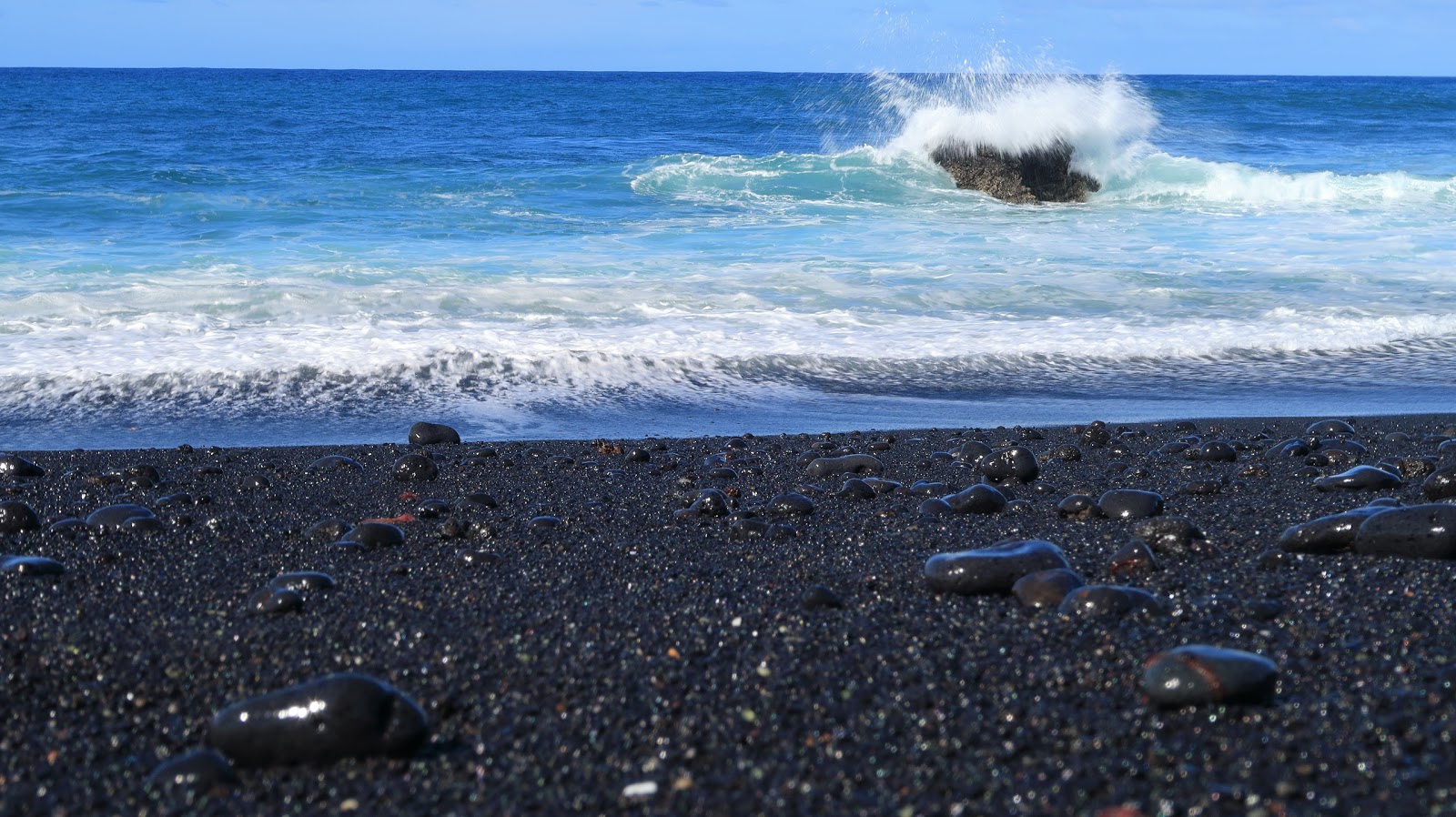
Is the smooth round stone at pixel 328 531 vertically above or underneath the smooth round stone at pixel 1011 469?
underneath

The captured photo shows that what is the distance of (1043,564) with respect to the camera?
270 cm

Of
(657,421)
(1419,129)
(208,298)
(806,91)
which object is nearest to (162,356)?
(208,298)

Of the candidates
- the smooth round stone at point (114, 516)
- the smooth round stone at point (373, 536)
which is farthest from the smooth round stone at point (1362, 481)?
the smooth round stone at point (114, 516)

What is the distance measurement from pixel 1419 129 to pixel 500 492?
32.6 metres

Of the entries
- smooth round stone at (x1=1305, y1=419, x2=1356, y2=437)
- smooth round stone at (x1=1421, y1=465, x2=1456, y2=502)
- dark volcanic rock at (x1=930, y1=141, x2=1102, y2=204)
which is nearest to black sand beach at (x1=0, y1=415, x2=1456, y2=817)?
smooth round stone at (x1=1421, y1=465, x2=1456, y2=502)

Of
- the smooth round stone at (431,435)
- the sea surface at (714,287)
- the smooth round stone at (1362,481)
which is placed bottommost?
the smooth round stone at (1362,481)

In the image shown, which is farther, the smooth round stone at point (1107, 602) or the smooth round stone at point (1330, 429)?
the smooth round stone at point (1330, 429)

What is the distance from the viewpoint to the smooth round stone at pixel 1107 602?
7.93ft

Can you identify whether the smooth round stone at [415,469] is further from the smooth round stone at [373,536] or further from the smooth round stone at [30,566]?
the smooth round stone at [30,566]

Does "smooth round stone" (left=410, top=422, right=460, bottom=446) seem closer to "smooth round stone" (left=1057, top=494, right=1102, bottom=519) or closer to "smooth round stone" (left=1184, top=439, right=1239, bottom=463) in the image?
"smooth round stone" (left=1057, top=494, right=1102, bottom=519)

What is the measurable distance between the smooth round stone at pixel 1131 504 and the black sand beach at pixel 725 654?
0.01 metres

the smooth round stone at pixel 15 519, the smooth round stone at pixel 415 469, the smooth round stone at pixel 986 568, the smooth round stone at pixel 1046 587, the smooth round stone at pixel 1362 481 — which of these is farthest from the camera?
the smooth round stone at pixel 415 469

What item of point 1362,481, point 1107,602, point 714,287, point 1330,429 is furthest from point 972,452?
point 714,287

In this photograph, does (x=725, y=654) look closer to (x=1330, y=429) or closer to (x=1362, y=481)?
(x=1362, y=481)
